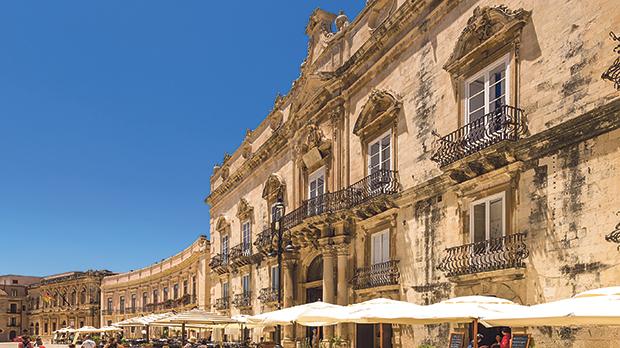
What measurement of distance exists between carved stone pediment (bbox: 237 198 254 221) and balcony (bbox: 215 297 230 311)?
4832 mm

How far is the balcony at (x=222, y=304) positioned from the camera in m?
34.2

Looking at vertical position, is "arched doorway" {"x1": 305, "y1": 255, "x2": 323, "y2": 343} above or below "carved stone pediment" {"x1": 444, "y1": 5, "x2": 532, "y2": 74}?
below

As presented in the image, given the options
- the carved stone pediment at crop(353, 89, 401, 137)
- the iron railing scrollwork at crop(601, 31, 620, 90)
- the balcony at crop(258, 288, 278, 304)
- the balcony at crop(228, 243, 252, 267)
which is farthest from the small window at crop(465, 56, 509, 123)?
the balcony at crop(228, 243, 252, 267)

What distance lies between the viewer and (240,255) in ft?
103

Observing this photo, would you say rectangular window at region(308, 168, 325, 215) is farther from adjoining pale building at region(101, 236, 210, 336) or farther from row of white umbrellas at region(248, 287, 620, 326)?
adjoining pale building at region(101, 236, 210, 336)

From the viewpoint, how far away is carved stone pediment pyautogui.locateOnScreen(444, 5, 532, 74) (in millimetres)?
12391

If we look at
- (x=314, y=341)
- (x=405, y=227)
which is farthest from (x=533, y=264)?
(x=314, y=341)

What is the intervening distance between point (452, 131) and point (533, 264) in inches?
153

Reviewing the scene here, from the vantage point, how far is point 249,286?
30.5 meters

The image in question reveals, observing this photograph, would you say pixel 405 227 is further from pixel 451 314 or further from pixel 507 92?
pixel 451 314

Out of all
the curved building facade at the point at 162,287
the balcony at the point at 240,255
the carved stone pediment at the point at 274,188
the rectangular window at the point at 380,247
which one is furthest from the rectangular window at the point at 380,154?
the curved building facade at the point at 162,287

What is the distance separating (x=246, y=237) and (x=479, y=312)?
75.4 ft

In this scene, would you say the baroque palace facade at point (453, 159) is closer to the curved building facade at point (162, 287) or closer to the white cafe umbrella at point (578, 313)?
the white cafe umbrella at point (578, 313)

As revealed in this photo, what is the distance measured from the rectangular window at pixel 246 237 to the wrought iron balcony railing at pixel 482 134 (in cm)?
1814
